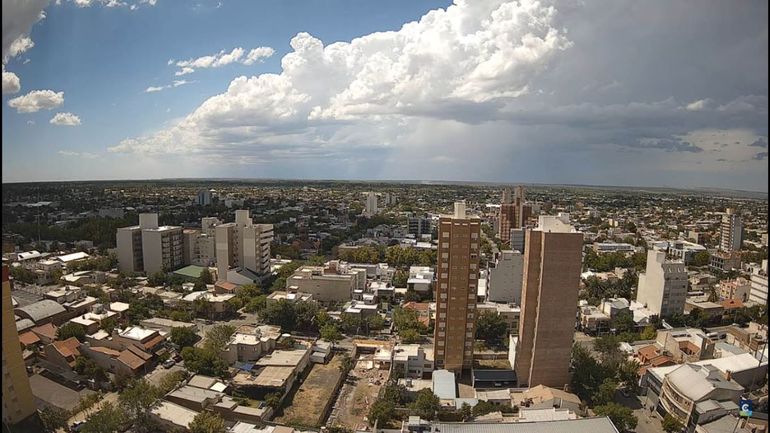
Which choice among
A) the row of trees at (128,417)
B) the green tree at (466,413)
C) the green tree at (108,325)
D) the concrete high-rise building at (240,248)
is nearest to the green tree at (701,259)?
the green tree at (466,413)

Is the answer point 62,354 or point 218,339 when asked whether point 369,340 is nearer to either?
point 218,339

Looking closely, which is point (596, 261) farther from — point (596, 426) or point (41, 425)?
point (41, 425)

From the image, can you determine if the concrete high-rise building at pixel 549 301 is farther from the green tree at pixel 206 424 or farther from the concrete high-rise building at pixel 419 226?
the concrete high-rise building at pixel 419 226

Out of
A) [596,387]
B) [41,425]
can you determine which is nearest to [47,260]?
[41,425]

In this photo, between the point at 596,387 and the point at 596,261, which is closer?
the point at 596,387

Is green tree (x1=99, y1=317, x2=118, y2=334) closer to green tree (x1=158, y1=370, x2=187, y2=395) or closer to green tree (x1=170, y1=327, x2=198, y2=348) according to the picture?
green tree (x1=170, y1=327, x2=198, y2=348)

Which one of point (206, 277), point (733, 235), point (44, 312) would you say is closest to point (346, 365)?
point (44, 312)

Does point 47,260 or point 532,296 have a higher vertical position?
point 532,296

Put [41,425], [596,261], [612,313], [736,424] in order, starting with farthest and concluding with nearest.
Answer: [596,261] → [612,313] → [736,424] → [41,425]
